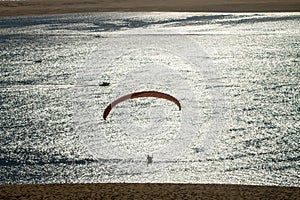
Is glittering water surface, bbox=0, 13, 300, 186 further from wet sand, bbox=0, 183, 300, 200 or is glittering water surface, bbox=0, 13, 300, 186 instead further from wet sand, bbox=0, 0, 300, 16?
wet sand, bbox=0, 0, 300, 16

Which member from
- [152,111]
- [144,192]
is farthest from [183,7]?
[144,192]

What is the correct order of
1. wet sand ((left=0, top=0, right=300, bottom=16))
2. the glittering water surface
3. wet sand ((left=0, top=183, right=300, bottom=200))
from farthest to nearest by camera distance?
wet sand ((left=0, top=0, right=300, bottom=16))
the glittering water surface
wet sand ((left=0, top=183, right=300, bottom=200))

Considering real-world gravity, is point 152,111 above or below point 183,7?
above

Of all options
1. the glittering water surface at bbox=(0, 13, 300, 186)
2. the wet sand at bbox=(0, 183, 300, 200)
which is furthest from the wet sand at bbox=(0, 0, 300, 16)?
the wet sand at bbox=(0, 183, 300, 200)

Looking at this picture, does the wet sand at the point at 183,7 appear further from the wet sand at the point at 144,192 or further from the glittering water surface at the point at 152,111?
the wet sand at the point at 144,192

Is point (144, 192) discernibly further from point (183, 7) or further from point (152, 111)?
point (183, 7)

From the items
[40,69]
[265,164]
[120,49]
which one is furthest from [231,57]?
[265,164]
